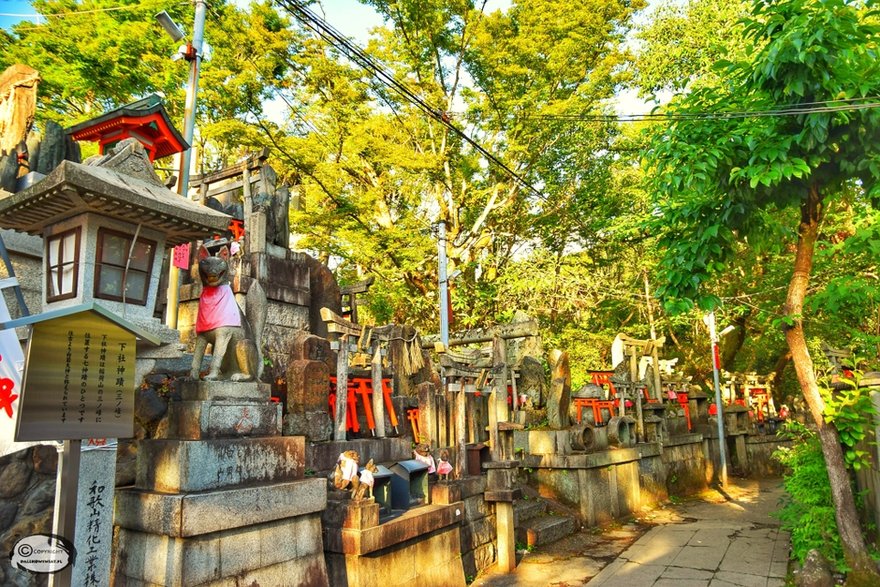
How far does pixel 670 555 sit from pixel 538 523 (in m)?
2.41

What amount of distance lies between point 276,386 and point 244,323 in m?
4.01

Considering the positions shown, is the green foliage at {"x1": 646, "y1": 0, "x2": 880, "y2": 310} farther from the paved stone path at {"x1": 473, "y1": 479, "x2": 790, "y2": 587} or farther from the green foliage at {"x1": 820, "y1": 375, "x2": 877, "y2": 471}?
the paved stone path at {"x1": 473, "y1": 479, "x2": 790, "y2": 587}

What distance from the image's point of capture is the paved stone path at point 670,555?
8.65 meters

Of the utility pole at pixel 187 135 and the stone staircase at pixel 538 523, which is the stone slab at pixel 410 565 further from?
the utility pole at pixel 187 135

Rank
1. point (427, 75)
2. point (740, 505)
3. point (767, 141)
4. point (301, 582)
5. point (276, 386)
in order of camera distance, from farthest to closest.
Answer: point (427, 75) → point (740, 505) → point (276, 386) → point (767, 141) → point (301, 582)

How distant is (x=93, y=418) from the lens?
392 centimetres

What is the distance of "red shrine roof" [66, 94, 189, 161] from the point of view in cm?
950

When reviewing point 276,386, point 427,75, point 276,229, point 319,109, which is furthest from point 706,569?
point 319,109

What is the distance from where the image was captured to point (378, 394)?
8945mm

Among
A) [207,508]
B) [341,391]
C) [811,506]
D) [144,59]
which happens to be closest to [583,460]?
[811,506]

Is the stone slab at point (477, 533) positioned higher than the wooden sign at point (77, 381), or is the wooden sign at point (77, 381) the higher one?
the wooden sign at point (77, 381)

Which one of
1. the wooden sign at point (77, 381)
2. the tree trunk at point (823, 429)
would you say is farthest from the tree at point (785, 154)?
the wooden sign at point (77, 381)

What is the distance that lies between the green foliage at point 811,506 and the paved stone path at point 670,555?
755 millimetres

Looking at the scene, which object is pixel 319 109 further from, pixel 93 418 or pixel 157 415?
pixel 93 418
